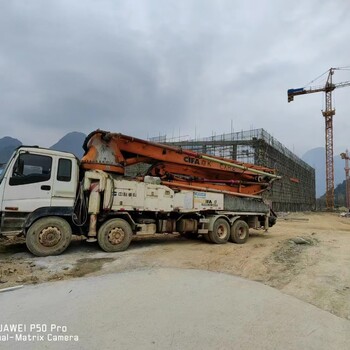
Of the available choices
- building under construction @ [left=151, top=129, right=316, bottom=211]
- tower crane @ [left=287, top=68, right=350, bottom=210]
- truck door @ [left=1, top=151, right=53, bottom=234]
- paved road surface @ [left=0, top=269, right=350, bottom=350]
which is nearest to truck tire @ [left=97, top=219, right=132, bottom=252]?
truck door @ [left=1, top=151, right=53, bottom=234]

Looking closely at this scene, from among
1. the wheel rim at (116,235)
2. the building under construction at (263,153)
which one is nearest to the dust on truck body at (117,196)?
the wheel rim at (116,235)

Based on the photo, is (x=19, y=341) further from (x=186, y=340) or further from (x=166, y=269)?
(x=166, y=269)

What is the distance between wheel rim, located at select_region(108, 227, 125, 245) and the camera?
305 inches

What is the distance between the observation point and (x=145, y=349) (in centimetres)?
274

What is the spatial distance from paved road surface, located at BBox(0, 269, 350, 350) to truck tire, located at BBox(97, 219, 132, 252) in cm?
268

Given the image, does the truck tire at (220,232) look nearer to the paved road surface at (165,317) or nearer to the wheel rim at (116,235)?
the wheel rim at (116,235)

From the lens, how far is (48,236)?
6.99 metres

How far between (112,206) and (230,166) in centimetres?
485

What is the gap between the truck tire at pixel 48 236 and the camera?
22.4ft

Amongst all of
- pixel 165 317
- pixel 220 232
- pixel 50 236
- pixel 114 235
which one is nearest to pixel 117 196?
pixel 114 235

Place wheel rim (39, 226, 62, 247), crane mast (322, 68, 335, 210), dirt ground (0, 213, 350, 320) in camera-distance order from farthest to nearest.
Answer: crane mast (322, 68, 335, 210) → wheel rim (39, 226, 62, 247) → dirt ground (0, 213, 350, 320)

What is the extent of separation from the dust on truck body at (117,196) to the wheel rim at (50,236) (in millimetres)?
22

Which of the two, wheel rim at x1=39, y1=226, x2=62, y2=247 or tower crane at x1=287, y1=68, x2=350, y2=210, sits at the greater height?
tower crane at x1=287, y1=68, x2=350, y2=210

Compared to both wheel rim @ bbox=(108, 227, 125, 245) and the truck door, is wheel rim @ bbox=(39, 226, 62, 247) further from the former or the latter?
wheel rim @ bbox=(108, 227, 125, 245)
